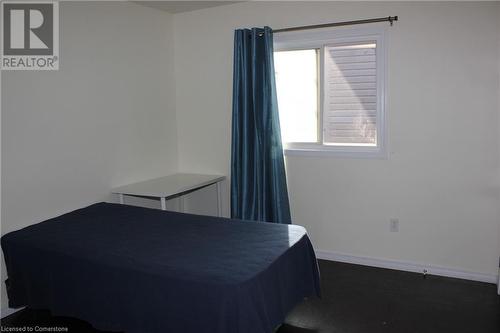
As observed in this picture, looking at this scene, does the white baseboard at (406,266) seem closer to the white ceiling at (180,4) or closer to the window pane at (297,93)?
the window pane at (297,93)

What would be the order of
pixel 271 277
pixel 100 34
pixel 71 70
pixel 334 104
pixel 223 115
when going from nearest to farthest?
pixel 271 277 → pixel 71 70 → pixel 100 34 → pixel 334 104 → pixel 223 115

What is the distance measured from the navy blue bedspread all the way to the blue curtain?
0.93m

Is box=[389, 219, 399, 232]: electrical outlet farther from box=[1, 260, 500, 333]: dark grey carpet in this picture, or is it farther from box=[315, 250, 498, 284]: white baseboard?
box=[1, 260, 500, 333]: dark grey carpet

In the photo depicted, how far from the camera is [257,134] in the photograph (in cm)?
386

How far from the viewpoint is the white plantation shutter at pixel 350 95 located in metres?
3.62

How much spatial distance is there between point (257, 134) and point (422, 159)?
135cm

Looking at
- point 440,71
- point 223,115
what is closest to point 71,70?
point 223,115

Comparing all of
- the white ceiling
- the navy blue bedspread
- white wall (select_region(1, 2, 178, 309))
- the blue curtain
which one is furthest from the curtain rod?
the navy blue bedspread

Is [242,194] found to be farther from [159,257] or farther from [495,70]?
[495,70]

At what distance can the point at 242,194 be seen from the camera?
13.1 feet

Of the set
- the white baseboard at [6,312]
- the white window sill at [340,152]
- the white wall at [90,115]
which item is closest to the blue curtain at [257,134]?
the white window sill at [340,152]

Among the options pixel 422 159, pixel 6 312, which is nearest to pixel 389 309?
pixel 422 159

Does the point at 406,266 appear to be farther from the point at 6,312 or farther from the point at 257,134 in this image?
the point at 6,312

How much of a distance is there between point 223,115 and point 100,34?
4.24ft
